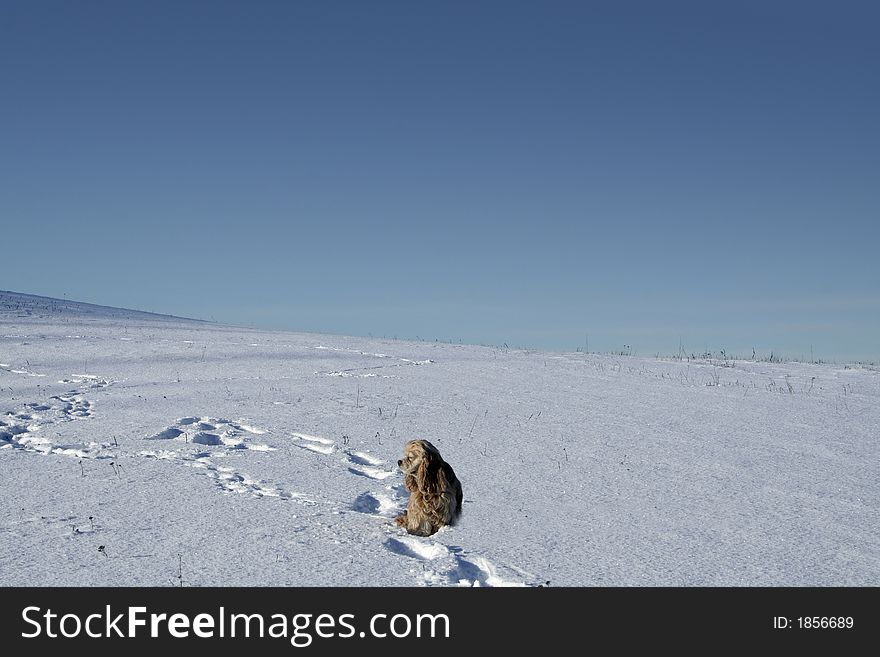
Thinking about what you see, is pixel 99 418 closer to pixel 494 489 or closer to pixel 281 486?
pixel 281 486

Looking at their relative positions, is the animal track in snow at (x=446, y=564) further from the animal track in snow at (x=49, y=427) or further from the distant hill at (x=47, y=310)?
the distant hill at (x=47, y=310)

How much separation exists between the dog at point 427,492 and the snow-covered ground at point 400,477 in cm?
11

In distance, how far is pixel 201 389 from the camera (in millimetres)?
9078

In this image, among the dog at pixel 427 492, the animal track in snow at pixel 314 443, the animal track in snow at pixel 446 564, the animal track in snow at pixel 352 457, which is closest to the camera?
the animal track in snow at pixel 446 564

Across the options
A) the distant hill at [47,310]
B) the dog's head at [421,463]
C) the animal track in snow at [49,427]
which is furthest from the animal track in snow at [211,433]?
the distant hill at [47,310]

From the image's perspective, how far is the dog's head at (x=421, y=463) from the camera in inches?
170

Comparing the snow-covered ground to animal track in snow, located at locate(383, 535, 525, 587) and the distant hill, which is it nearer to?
animal track in snow, located at locate(383, 535, 525, 587)

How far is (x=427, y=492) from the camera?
4312 millimetres

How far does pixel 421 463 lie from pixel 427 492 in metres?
0.17

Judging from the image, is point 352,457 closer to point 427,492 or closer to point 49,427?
point 427,492

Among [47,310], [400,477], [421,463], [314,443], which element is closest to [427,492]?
[421,463]
